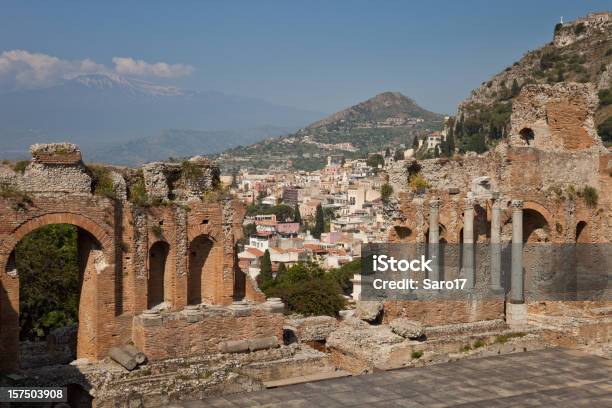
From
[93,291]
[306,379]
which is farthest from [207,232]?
[306,379]

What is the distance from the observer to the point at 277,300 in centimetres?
1994

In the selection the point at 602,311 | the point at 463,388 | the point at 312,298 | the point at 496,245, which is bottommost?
the point at 312,298

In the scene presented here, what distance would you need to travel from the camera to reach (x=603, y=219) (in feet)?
85.9

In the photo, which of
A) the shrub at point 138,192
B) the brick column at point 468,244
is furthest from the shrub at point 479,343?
the shrub at point 138,192

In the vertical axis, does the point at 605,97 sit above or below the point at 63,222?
above

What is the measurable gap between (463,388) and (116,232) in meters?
9.32

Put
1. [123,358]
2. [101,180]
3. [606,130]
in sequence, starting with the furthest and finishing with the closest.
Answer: [606,130] < [101,180] < [123,358]

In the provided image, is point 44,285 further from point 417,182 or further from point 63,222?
point 417,182

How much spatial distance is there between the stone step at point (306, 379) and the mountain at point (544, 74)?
92840 millimetres

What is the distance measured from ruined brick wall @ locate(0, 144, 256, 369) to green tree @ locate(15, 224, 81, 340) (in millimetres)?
8947

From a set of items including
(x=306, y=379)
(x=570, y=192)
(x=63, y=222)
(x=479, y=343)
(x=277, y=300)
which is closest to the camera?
(x=63, y=222)

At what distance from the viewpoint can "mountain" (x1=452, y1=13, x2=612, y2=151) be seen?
4407 inches

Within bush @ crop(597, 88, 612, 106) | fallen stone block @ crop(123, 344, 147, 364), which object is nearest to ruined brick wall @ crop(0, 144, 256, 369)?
fallen stone block @ crop(123, 344, 147, 364)

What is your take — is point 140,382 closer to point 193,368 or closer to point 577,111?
point 193,368
